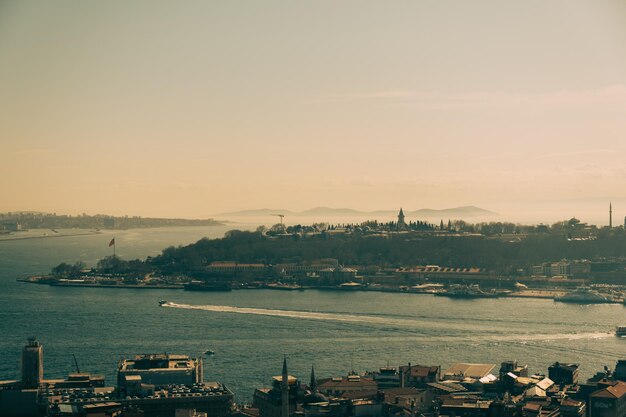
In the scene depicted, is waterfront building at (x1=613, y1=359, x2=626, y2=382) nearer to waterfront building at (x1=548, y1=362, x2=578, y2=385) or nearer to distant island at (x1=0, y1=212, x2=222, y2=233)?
waterfront building at (x1=548, y1=362, x2=578, y2=385)

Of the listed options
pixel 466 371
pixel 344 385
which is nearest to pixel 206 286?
pixel 466 371

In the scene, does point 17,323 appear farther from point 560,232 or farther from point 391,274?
point 560,232

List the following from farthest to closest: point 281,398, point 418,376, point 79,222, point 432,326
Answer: point 79,222, point 432,326, point 418,376, point 281,398

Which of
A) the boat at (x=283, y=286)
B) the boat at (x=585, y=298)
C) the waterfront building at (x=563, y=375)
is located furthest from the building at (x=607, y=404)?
the boat at (x=283, y=286)

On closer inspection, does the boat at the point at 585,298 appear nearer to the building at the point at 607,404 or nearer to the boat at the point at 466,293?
the boat at the point at 466,293

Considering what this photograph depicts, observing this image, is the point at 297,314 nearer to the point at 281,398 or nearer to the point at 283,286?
the point at 283,286

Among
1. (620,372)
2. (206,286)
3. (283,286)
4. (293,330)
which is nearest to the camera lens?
(620,372)
